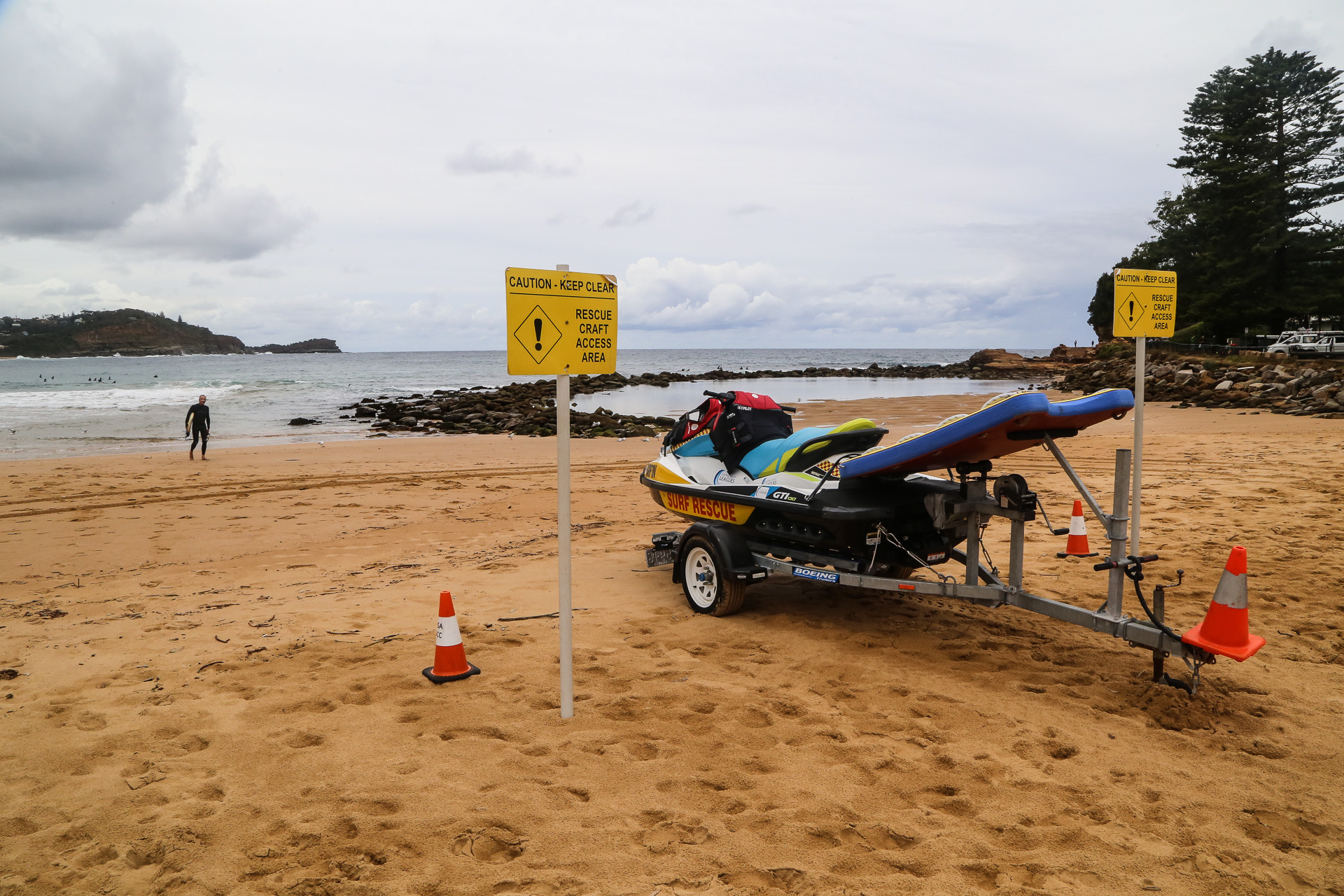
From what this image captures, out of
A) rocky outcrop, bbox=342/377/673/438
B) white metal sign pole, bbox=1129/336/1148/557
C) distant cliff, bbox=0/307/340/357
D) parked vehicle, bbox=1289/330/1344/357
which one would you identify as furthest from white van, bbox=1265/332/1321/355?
distant cliff, bbox=0/307/340/357

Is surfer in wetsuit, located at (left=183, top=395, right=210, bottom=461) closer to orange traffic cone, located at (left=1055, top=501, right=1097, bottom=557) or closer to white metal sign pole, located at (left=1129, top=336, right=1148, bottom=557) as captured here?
orange traffic cone, located at (left=1055, top=501, right=1097, bottom=557)

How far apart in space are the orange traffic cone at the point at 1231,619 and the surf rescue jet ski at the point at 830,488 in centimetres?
100

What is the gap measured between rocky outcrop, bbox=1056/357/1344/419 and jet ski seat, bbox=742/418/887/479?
16817 millimetres

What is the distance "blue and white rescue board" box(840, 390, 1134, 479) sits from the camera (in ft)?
13.9

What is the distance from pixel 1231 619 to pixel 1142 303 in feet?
12.4

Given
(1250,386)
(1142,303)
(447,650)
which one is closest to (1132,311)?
(1142,303)

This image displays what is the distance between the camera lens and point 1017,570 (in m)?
4.95

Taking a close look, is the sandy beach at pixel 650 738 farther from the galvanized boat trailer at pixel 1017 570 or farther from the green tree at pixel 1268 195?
the green tree at pixel 1268 195

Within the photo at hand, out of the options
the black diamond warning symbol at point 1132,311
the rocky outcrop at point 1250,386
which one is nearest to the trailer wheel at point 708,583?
the black diamond warning symbol at point 1132,311

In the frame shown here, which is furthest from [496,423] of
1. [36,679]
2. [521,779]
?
[521,779]

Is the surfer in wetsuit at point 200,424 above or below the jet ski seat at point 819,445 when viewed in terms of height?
below

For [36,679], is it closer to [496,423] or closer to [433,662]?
[433,662]

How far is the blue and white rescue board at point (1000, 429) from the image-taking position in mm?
4246

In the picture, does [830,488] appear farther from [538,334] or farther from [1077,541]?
[1077,541]
